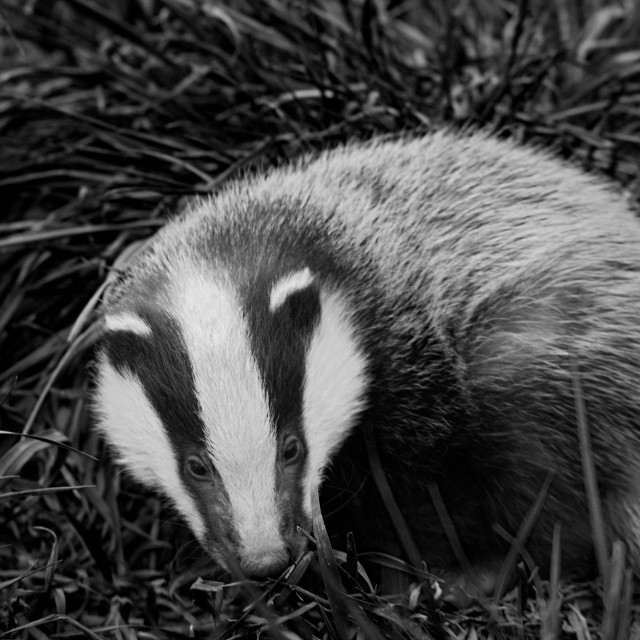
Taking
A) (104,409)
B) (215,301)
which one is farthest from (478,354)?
(104,409)

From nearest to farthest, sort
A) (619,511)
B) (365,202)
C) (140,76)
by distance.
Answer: (619,511)
(365,202)
(140,76)

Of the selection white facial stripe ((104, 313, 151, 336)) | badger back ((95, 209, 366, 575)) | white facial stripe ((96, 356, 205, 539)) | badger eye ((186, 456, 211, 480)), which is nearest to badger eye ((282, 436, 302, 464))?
badger back ((95, 209, 366, 575))

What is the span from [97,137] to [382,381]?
2.13 m

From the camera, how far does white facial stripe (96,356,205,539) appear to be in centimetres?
281

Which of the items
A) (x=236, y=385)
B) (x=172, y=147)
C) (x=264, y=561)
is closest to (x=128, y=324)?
(x=236, y=385)

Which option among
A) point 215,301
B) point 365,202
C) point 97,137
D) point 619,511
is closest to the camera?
point 215,301

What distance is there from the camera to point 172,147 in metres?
4.21

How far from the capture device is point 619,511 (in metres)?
3.01

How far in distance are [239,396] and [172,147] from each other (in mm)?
1976

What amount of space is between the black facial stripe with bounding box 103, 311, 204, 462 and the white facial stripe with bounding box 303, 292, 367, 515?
0.36 m

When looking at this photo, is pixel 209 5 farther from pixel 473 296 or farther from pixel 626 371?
pixel 626 371

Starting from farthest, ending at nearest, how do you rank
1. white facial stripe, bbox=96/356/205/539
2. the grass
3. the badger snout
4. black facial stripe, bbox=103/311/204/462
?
the grass, white facial stripe, bbox=96/356/205/539, black facial stripe, bbox=103/311/204/462, the badger snout

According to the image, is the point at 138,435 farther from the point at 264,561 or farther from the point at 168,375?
the point at 264,561

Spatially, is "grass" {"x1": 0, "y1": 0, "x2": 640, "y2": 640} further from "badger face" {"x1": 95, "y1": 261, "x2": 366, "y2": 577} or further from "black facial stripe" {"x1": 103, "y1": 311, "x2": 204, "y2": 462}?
"black facial stripe" {"x1": 103, "y1": 311, "x2": 204, "y2": 462}
